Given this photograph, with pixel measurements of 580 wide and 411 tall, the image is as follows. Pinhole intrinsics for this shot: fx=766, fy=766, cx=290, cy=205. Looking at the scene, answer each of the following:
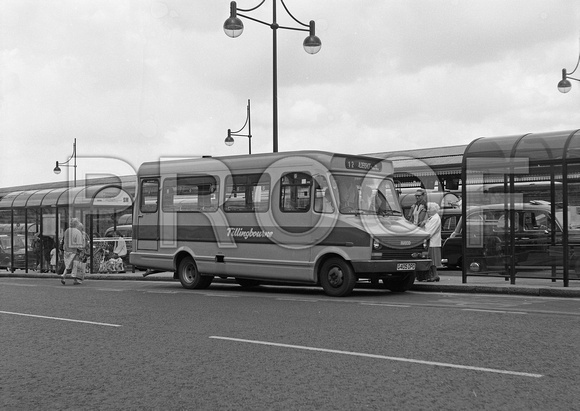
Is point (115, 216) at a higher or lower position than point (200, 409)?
higher

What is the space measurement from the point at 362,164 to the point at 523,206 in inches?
128

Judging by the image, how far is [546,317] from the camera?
990cm

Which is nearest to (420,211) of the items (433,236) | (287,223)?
(433,236)

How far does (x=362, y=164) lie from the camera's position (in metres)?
14.8

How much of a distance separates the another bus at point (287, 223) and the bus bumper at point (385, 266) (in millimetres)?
18

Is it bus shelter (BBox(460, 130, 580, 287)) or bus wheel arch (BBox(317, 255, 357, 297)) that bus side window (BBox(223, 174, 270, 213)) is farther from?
bus shelter (BBox(460, 130, 580, 287))

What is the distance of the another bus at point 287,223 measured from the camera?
46.1ft

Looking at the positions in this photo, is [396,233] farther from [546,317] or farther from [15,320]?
[15,320]

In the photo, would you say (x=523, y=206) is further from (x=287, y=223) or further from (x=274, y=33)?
(x=274, y=33)

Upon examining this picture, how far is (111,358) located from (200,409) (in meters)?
2.53

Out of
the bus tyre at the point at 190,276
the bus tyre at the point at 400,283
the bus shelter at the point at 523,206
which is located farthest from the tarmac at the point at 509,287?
the bus tyre at the point at 190,276

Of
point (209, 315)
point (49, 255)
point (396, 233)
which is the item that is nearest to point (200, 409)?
point (209, 315)

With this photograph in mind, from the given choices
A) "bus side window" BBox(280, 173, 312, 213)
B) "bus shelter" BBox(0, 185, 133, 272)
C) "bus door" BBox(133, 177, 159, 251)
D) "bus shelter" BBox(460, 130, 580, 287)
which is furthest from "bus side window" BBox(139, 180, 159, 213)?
"bus shelter" BBox(0, 185, 133, 272)

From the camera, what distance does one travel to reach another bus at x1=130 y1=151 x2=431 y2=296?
1404 centimetres
